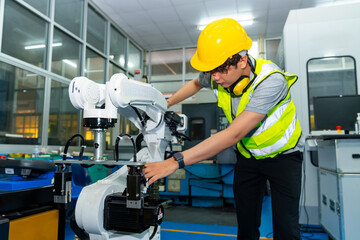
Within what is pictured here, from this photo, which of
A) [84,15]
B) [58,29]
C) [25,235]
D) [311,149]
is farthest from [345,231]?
[84,15]

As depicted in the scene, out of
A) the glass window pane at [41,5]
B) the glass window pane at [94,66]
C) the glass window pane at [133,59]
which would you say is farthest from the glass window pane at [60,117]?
the glass window pane at [133,59]

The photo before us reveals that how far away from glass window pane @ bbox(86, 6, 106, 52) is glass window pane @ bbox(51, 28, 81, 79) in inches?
21.9

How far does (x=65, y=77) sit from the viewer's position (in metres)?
4.12

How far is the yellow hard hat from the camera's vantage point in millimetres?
1267

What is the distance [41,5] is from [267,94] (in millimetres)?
3785

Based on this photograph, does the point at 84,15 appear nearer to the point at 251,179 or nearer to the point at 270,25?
the point at 270,25

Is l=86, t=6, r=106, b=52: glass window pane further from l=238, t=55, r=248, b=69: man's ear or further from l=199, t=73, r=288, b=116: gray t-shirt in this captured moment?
l=199, t=73, r=288, b=116: gray t-shirt

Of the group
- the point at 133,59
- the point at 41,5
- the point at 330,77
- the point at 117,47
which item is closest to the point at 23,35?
the point at 41,5

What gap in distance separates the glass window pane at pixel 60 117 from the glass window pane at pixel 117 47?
1805 mm

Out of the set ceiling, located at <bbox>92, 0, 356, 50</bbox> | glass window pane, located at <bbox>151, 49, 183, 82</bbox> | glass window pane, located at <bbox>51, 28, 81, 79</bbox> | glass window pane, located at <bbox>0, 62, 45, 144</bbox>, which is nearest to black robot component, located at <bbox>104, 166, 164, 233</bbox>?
glass window pane, located at <bbox>0, 62, 45, 144</bbox>

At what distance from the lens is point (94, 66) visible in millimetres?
5102

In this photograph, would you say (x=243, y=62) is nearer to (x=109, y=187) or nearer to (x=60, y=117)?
(x=109, y=187)

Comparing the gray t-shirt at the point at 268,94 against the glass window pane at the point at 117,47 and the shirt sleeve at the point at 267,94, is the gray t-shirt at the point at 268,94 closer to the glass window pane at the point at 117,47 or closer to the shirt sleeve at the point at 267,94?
the shirt sleeve at the point at 267,94

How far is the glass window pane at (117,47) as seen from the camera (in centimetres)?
568
